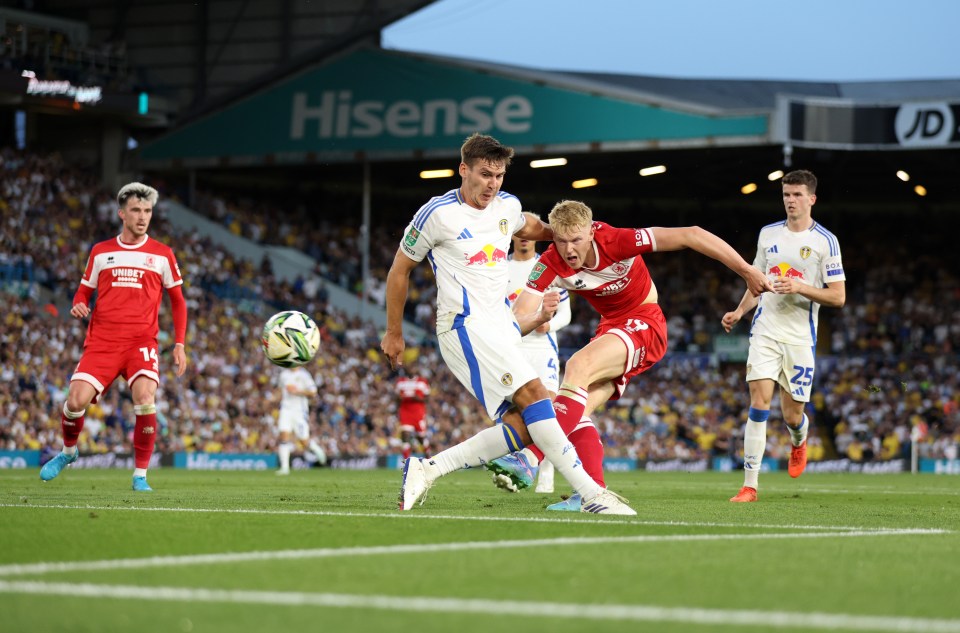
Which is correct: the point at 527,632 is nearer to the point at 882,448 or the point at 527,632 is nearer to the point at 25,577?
the point at 25,577

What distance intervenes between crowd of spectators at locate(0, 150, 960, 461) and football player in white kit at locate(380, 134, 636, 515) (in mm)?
17976

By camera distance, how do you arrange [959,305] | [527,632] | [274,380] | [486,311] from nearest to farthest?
1. [527,632]
2. [486,311]
3. [274,380]
4. [959,305]

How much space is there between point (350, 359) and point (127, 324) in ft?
72.9

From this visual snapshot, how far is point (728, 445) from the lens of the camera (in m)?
34.0

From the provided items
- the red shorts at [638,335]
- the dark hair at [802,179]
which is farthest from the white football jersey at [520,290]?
the red shorts at [638,335]

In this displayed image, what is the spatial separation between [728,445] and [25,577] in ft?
100

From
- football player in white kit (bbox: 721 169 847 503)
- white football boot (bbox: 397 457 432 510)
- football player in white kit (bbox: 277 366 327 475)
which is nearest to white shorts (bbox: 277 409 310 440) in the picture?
football player in white kit (bbox: 277 366 327 475)

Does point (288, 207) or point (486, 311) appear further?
point (288, 207)

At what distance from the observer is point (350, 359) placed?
33.8 metres

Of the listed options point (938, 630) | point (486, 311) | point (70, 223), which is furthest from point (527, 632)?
point (70, 223)

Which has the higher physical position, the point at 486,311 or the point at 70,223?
the point at 70,223

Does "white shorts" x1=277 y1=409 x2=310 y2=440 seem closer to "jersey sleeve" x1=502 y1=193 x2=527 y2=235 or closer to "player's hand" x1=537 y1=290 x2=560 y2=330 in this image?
"player's hand" x1=537 y1=290 x2=560 y2=330

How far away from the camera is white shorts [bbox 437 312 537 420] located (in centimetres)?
809

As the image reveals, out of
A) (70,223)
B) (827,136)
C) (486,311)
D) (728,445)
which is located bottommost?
(728,445)
